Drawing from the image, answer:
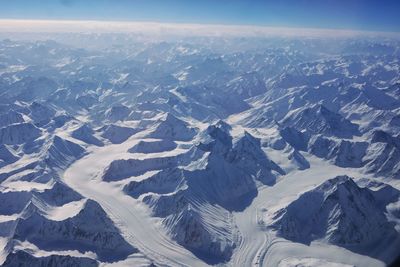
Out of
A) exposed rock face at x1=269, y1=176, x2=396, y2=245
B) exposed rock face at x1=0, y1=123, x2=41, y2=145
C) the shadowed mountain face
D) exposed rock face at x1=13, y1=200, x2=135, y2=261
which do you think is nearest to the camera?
exposed rock face at x1=13, y1=200, x2=135, y2=261

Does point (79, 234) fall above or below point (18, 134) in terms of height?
above

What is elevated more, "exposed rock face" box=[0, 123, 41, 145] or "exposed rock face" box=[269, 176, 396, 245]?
"exposed rock face" box=[269, 176, 396, 245]

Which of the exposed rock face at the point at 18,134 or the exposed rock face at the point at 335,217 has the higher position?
the exposed rock face at the point at 335,217

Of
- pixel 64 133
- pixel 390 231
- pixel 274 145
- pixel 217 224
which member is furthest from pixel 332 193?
pixel 64 133

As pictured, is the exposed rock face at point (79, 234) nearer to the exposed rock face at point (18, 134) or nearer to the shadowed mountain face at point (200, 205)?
the shadowed mountain face at point (200, 205)

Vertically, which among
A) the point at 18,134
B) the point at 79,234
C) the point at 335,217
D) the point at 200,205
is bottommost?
the point at 18,134

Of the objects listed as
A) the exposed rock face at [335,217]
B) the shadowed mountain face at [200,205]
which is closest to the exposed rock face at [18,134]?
the shadowed mountain face at [200,205]

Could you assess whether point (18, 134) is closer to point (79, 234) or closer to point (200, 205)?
point (200, 205)

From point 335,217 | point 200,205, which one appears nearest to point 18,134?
point 200,205

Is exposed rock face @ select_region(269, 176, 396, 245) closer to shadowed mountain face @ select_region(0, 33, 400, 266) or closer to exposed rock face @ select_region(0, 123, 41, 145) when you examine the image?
shadowed mountain face @ select_region(0, 33, 400, 266)

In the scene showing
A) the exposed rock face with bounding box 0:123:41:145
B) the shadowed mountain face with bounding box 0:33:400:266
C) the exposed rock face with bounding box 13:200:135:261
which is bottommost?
the exposed rock face with bounding box 0:123:41:145

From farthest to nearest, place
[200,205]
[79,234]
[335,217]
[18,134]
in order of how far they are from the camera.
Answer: [18,134] → [200,205] → [335,217] → [79,234]

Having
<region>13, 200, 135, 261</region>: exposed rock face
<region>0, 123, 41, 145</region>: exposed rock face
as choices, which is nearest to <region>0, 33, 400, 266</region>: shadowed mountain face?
<region>13, 200, 135, 261</region>: exposed rock face
